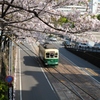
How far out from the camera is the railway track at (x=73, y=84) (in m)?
15.8

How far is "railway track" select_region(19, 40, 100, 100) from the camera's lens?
51.8 feet

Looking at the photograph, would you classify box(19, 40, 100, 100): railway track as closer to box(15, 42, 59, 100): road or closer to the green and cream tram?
box(15, 42, 59, 100): road

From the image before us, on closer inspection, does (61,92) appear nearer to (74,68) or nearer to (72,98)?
(72,98)

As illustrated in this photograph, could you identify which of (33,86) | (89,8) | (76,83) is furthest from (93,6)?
(76,83)

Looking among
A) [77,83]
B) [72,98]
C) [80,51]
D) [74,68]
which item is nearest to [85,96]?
[72,98]

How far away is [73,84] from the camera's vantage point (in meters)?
18.9

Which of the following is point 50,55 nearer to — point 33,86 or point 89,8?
point 33,86

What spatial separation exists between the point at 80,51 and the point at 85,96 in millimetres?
20947

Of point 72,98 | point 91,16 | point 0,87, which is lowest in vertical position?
point 72,98

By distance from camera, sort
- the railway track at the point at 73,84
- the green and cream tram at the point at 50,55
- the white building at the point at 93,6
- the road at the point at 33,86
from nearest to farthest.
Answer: the white building at the point at 93,6 → the road at the point at 33,86 → the railway track at the point at 73,84 → the green and cream tram at the point at 50,55

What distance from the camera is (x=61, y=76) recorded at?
22156 millimetres

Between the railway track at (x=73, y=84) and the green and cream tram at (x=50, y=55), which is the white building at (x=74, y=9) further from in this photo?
the green and cream tram at (x=50, y=55)

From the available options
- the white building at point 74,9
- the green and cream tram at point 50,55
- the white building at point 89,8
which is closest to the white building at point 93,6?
the white building at point 89,8

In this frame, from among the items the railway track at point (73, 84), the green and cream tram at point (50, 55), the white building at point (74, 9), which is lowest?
the railway track at point (73, 84)
